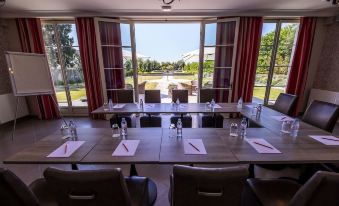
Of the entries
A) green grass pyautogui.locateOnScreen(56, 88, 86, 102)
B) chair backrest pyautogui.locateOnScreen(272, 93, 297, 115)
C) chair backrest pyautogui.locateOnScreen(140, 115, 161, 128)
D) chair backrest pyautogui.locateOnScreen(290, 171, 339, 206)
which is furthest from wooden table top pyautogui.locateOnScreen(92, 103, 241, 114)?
green grass pyautogui.locateOnScreen(56, 88, 86, 102)

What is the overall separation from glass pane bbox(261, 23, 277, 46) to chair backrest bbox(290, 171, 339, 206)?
13.5 ft

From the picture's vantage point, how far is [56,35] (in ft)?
13.1

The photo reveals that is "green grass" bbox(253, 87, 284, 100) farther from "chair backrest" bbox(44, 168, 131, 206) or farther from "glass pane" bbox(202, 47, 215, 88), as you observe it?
"chair backrest" bbox(44, 168, 131, 206)

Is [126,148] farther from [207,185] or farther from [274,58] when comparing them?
[274,58]

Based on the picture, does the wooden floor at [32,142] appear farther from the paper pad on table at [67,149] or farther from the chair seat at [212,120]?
the paper pad on table at [67,149]

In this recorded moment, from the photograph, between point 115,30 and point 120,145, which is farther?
point 115,30

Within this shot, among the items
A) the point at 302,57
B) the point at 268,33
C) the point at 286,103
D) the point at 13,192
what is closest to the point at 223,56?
the point at 268,33

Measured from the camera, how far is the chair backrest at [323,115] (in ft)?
5.95

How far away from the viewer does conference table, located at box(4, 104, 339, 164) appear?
1.19 metres

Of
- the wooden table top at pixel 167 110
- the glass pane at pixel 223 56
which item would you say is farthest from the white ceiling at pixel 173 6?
the wooden table top at pixel 167 110

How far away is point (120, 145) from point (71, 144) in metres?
0.43

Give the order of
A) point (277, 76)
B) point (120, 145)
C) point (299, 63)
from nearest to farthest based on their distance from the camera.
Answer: point (120, 145)
point (299, 63)
point (277, 76)

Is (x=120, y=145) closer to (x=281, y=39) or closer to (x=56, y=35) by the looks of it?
(x=56, y=35)

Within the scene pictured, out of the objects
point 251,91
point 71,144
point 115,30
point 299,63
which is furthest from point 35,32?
point 299,63
